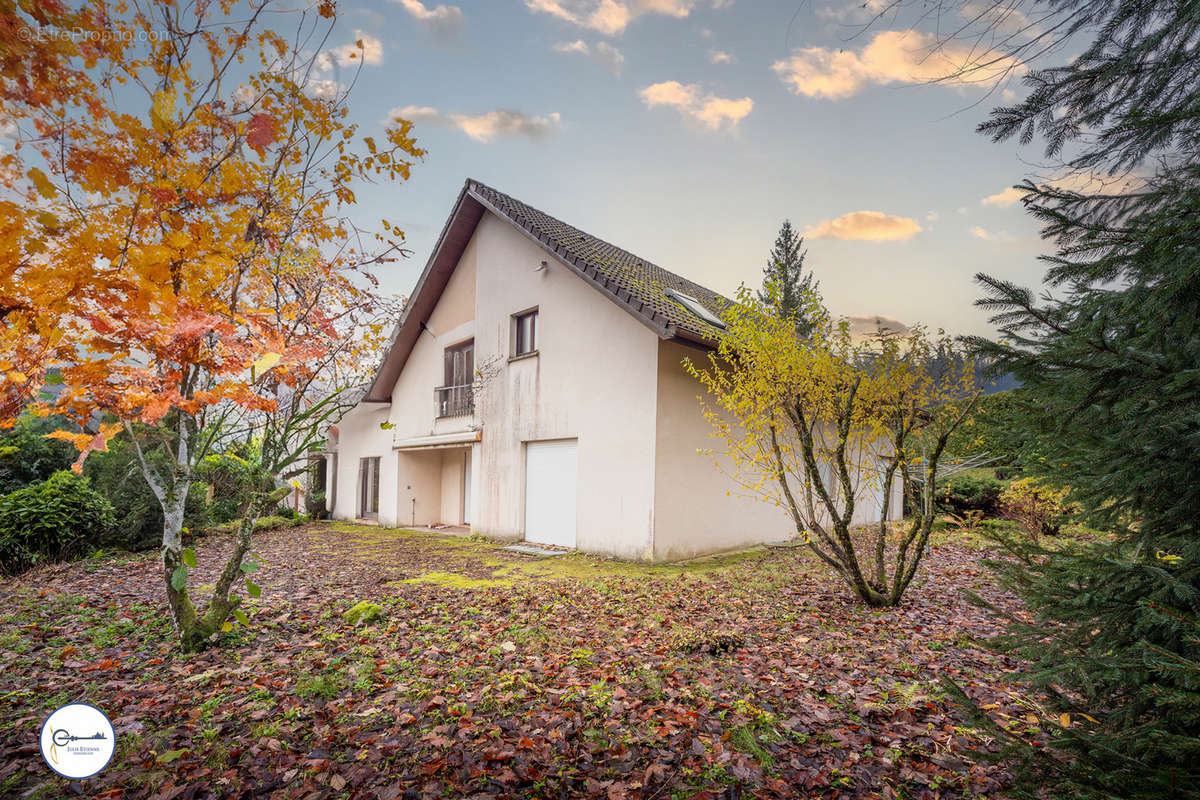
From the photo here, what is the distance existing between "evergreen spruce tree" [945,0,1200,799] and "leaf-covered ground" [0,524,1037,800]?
1005 millimetres

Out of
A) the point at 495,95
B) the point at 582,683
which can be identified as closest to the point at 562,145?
the point at 495,95

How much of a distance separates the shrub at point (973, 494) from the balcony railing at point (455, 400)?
473 inches

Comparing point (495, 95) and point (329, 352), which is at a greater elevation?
point (495, 95)

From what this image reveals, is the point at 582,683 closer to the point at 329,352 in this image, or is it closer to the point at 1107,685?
the point at 1107,685

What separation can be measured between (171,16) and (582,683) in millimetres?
5353

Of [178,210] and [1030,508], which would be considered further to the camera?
[1030,508]

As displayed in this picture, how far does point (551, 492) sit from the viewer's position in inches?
392

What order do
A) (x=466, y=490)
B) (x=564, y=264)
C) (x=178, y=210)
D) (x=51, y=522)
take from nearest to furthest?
(x=178, y=210)
(x=51, y=522)
(x=564, y=264)
(x=466, y=490)

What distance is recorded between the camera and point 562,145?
8.38m

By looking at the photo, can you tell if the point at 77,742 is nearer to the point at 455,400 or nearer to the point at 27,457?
the point at 27,457

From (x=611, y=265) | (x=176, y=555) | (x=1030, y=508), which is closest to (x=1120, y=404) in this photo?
(x=176, y=555)

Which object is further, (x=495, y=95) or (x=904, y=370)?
(x=495, y=95)

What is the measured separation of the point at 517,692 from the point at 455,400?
999cm

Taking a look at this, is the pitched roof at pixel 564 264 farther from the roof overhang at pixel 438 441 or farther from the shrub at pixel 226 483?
the shrub at pixel 226 483
